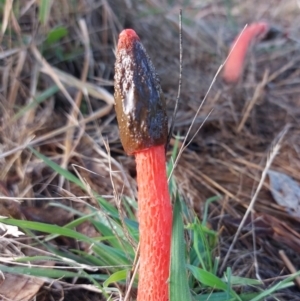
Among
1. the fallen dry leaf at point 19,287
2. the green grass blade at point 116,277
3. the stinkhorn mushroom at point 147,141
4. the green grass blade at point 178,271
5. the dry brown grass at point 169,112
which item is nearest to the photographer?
the stinkhorn mushroom at point 147,141

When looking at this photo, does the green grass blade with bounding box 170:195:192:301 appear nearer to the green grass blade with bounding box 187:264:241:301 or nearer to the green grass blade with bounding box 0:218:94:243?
the green grass blade with bounding box 187:264:241:301

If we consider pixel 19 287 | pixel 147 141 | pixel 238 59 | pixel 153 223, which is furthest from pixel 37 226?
pixel 238 59

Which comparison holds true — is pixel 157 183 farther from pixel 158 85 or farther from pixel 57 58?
pixel 57 58

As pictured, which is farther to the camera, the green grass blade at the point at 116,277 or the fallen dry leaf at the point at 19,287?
the fallen dry leaf at the point at 19,287

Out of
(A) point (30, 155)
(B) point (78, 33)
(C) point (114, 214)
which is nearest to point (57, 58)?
(B) point (78, 33)

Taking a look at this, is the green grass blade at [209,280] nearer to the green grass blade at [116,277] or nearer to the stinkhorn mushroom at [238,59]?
the green grass blade at [116,277]

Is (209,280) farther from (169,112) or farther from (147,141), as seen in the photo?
(169,112)

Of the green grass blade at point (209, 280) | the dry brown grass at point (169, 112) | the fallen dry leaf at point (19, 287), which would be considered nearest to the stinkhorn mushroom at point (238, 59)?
the dry brown grass at point (169, 112)
